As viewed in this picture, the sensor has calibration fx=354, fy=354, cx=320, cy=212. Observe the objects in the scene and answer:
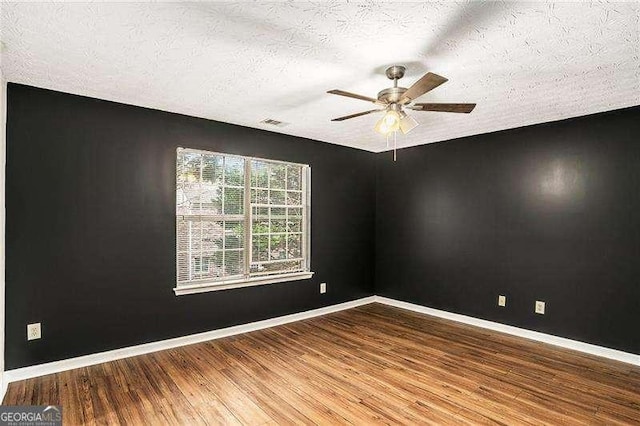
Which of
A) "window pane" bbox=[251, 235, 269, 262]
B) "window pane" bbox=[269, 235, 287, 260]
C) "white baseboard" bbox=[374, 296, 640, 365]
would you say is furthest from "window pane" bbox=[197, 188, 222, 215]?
"white baseboard" bbox=[374, 296, 640, 365]

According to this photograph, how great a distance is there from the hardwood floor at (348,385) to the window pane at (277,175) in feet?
5.98

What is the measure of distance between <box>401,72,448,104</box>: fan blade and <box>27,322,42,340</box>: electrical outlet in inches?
134

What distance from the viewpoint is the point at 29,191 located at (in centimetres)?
289

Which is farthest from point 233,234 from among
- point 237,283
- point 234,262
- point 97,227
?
point 97,227

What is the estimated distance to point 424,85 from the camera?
7.09 feet

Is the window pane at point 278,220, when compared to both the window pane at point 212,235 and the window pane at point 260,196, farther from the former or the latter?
the window pane at point 212,235

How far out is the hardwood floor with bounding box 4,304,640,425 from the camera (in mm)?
2406

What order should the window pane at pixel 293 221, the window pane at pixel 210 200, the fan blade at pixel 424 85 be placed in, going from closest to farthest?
the fan blade at pixel 424 85 < the window pane at pixel 210 200 < the window pane at pixel 293 221

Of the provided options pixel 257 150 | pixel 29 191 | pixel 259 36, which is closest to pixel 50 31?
pixel 259 36

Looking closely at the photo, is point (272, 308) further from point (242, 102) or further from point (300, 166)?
point (242, 102)

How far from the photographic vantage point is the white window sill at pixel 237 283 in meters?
3.67

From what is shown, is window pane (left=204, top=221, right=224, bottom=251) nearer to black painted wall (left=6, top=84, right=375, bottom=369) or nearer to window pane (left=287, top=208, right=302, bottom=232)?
black painted wall (left=6, top=84, right=375, bottom=369)

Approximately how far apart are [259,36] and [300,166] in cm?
267

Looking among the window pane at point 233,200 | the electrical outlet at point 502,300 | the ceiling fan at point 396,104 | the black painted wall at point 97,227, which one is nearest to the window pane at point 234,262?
the black painted wall at point 97,227
